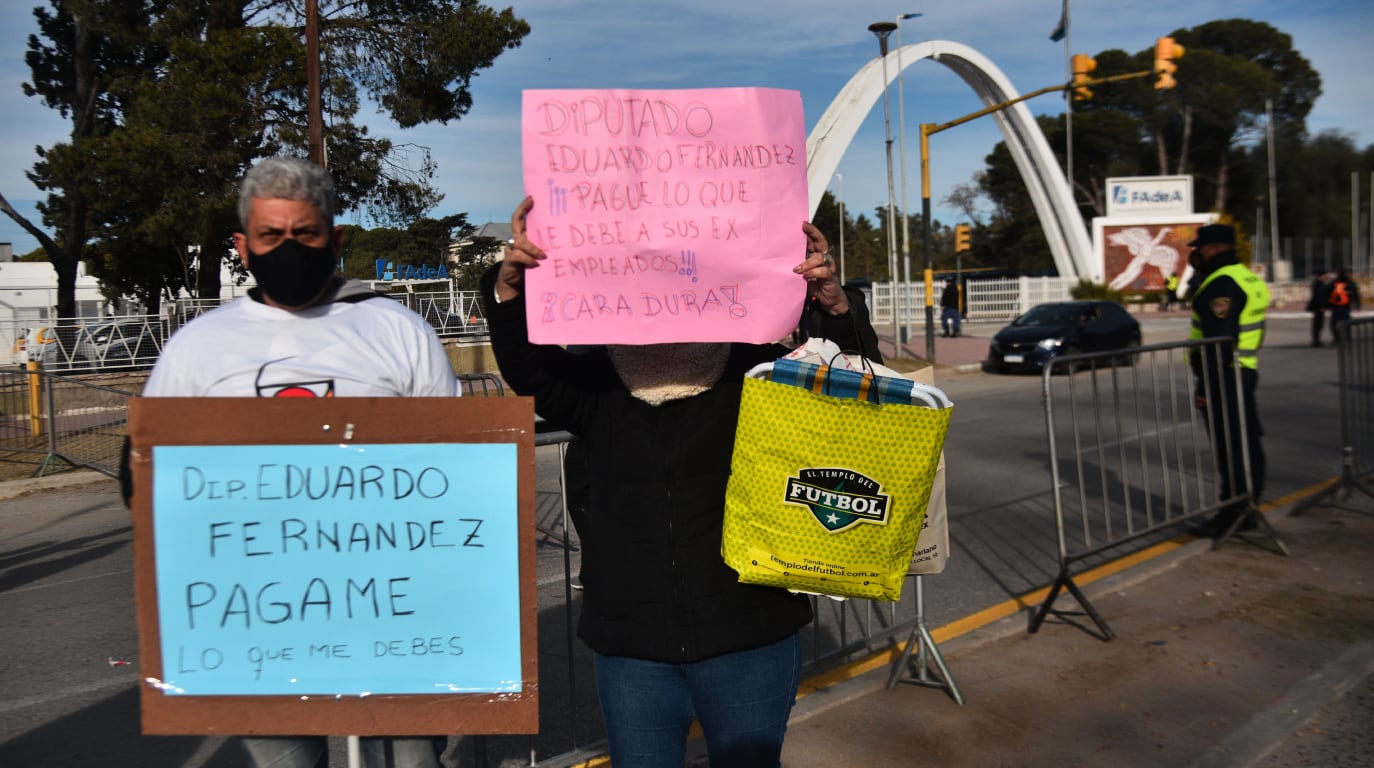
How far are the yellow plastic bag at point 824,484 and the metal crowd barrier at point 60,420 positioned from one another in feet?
32.3

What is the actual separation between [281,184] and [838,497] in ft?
4.55

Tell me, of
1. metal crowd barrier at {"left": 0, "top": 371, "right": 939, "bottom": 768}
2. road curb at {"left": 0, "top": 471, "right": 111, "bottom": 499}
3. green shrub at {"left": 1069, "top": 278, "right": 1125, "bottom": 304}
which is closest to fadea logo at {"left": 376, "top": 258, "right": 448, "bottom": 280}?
road curb at {"left": 0, "top": 471, "right": 111, "bottom": 499}

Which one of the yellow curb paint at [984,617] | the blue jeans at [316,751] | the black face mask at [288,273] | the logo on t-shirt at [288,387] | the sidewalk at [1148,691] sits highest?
the black face mask at [288,273]

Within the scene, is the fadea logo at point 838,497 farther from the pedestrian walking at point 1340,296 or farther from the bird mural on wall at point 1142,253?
the bird mural on wall at point 1142,253

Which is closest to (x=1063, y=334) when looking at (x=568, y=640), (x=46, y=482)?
(x=46, y=482)

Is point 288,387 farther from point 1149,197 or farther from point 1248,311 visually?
point 1149,197

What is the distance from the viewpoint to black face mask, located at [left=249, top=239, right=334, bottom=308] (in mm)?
2146

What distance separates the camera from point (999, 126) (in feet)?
152

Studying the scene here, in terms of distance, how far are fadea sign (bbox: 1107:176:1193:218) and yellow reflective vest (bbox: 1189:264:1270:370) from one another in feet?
158

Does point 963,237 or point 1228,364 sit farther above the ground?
point 963,237

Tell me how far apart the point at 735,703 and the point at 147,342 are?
73.0 ft

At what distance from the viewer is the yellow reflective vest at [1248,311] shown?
6.61 m

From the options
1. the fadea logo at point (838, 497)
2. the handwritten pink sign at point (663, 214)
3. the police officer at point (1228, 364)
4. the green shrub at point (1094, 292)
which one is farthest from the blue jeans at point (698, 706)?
the green shrub at point (1094, 292)

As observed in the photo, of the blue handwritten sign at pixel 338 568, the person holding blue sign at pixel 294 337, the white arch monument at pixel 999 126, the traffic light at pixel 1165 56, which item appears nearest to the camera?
the blue handwritten sign at pixel 338 568
